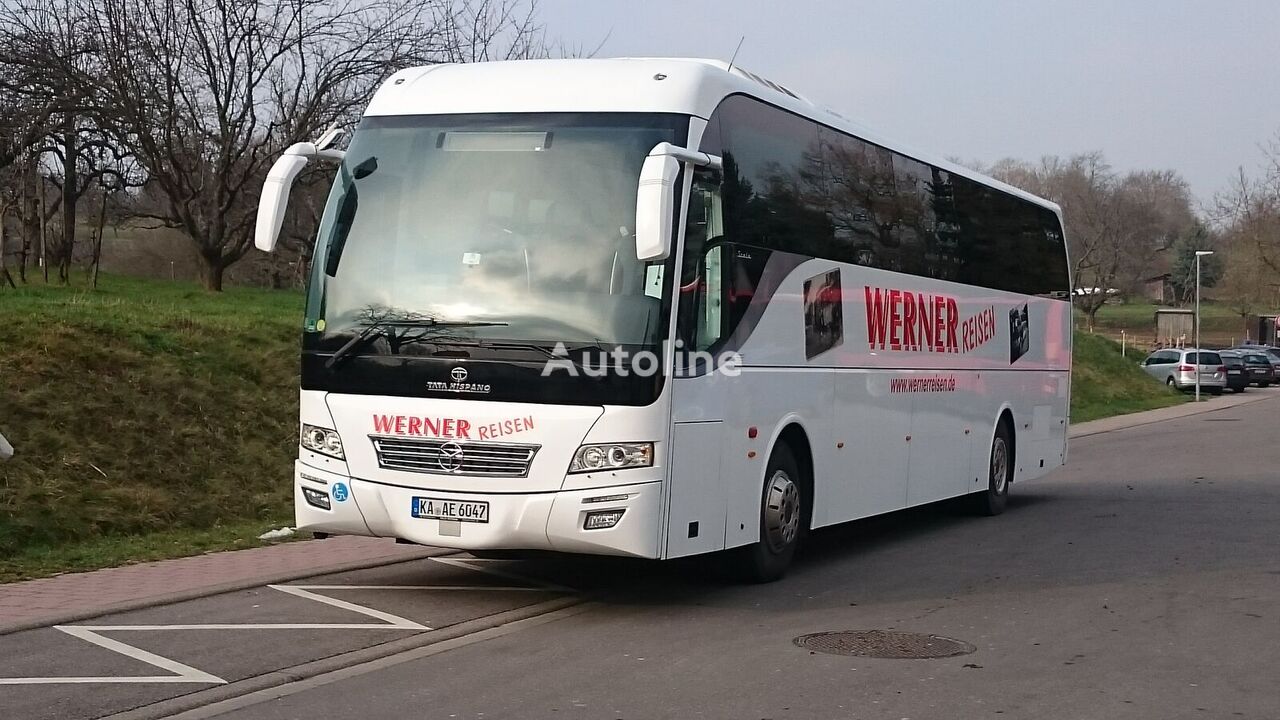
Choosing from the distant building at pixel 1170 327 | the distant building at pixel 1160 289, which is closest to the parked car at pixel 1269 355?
the distant building at pixel 1170 327

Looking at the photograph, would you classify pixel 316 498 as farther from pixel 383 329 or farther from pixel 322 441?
pixel 383 329

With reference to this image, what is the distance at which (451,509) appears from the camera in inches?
356

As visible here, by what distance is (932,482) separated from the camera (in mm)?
14219

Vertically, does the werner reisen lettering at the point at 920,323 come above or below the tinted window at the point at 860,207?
below

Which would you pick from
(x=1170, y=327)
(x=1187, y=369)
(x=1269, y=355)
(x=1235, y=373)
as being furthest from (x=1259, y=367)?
(x=1170, y=327)

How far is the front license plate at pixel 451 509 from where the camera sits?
9000 millimetres

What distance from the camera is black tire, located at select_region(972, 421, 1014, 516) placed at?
16.1 metres

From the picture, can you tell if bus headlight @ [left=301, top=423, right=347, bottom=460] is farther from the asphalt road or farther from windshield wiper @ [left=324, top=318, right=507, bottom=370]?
the asphalt road

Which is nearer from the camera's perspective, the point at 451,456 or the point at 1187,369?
the point at 451,456

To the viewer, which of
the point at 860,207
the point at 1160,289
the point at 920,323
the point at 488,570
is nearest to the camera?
the point at 488,570

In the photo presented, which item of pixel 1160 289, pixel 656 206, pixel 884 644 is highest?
pixel 1160 289

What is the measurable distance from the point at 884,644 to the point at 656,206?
280 centimetres

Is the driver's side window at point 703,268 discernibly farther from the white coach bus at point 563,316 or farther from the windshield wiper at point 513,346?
the windshield wiper at point 513,346

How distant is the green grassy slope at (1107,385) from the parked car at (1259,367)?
10466 millimetres
